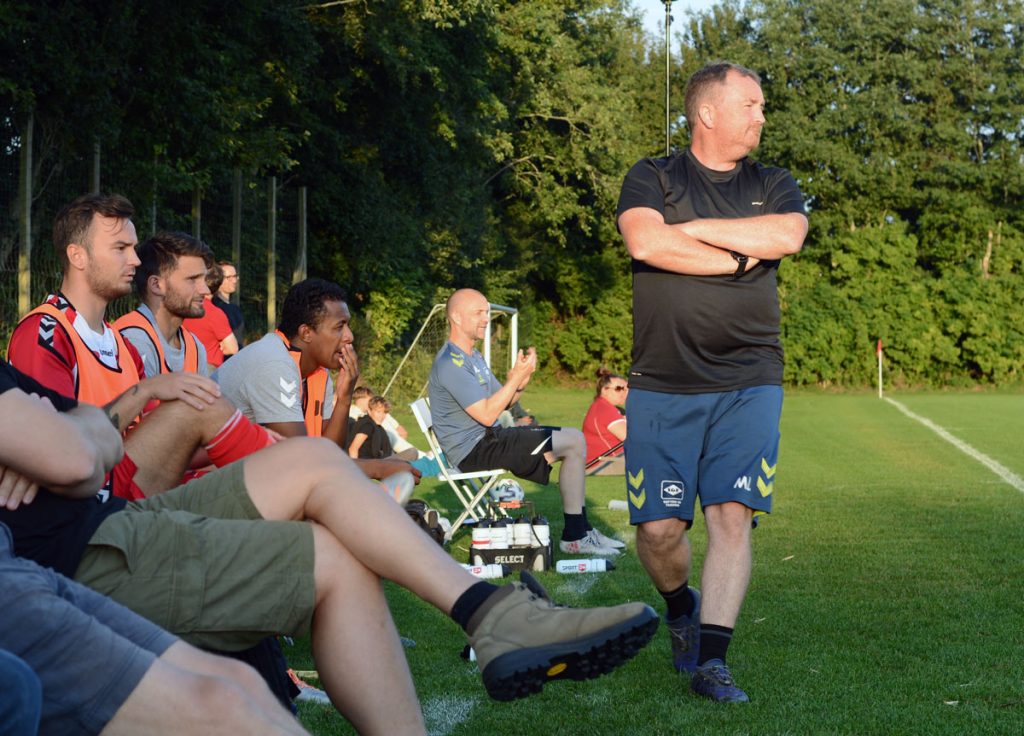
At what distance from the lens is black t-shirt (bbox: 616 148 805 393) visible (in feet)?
15.6

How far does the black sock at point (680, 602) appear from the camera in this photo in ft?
16.6

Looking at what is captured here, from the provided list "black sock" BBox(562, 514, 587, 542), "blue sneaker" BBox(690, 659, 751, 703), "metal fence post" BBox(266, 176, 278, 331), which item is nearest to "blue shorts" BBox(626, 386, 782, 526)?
"blue sneaker" BBox(690, 659, 751, 703)

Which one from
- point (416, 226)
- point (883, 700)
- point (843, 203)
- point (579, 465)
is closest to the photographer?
point (883, 700)

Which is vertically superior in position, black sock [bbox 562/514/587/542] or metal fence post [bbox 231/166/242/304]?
metal fence post [bbox 231/166/242/304]

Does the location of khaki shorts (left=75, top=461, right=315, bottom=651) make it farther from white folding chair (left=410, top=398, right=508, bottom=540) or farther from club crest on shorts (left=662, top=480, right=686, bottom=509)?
white folding chair (left=410, top=398, right=508, bottom=540)

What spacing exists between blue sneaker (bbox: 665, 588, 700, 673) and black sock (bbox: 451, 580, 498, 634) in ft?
7.18

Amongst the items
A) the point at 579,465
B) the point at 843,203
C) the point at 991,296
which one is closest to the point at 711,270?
the point at 579,465

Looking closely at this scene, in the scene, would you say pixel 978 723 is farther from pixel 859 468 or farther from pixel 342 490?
pixel 859 468

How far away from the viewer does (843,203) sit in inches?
1800

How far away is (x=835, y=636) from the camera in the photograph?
5492mm

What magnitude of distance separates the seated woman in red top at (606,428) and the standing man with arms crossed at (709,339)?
7.23 m

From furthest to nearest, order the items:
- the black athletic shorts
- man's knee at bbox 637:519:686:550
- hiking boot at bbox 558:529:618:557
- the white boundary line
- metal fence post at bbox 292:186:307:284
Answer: metal fence post at bbox 292:186:307:284, the white boundary line, the black athletic shorts, hiking boot at bbox 558:529:618:557, man's knee at bbox 637:519:686:550

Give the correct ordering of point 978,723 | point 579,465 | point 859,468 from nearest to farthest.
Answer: point 978,723 → point 579,465 → point 859,468

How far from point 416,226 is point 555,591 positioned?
21.4m
